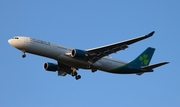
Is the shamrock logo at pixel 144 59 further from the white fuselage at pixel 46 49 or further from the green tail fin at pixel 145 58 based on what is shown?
the white fuselage at pixel 46 49

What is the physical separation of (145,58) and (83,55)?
13220mm

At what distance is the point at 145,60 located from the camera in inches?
2415

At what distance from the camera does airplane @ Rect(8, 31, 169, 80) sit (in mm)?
50969

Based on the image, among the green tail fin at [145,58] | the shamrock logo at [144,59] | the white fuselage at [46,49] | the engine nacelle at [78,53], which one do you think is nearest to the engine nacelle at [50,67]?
the white fuselage at [46,49]

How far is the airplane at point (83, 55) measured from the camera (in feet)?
167

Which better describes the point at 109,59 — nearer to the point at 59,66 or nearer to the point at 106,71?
the point at 106,71

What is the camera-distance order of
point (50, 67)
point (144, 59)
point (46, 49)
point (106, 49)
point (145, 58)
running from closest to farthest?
point (46, 49) < point (106, 49) < point (50, 67) < point (144, 59) < point (145, 58)

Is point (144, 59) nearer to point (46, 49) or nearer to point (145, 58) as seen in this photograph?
point (145, 58)

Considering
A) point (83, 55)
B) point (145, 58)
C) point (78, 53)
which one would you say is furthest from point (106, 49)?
point (145, 58)

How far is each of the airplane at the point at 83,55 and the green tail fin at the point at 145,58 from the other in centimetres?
136

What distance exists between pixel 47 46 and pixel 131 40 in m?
11.0

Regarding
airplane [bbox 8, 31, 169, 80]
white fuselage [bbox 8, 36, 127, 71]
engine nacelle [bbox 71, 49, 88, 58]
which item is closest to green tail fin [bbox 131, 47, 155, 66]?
airplane [bbox 8, 31, 169, 80]

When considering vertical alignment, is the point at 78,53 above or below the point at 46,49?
below

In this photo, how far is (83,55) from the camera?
171 ft
